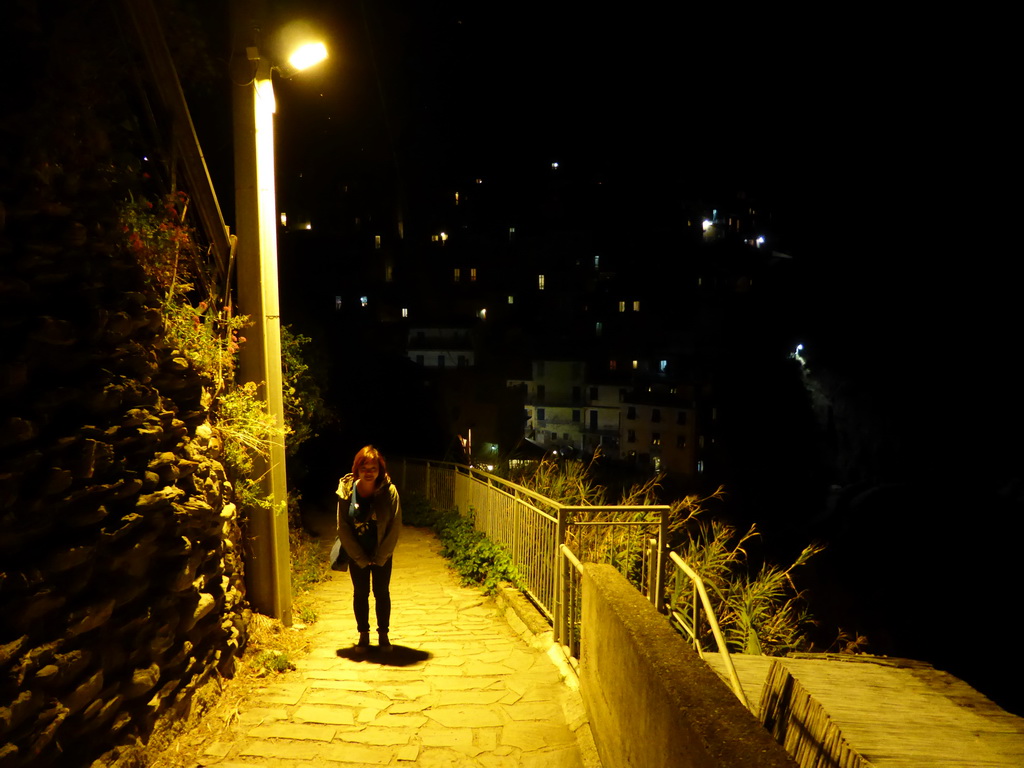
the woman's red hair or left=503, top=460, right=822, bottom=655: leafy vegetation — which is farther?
left=503, top=460, right=822, bottom=655: leafy vegetation

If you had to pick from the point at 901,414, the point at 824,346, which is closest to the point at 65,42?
the point at 901,414

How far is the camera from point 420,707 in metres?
4.16

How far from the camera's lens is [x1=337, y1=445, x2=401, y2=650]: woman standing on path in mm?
4977

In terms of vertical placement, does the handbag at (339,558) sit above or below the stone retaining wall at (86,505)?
below

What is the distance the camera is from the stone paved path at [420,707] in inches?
140

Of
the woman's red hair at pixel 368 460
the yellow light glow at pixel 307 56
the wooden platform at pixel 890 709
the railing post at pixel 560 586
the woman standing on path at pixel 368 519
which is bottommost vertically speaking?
the wooden platform at pixel 890 709

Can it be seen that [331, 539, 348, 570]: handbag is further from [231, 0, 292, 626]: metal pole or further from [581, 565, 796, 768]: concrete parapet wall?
[581, 565, 796, 768]: concrete parapet wall

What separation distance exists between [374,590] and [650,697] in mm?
3109

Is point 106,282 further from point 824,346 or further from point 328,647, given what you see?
point 824,346

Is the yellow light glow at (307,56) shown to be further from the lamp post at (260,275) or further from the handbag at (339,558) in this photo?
the handbag at (339,558)

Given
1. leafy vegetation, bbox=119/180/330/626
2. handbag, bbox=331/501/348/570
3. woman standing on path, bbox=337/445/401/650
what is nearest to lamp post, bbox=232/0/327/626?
leafy vegetation, bbox=119/180/330/626

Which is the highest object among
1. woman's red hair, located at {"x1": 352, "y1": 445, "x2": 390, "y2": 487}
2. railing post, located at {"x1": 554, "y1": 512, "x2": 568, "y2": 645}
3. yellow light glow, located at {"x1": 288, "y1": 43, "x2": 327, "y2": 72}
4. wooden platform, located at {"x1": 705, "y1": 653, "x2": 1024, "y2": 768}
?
yellow light glow, located at {"x1": 288, "y1": 43, "x2": 327, "y2": 72}

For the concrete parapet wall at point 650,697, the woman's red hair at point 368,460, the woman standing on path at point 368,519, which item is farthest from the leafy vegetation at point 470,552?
the concrete parapet wall at point 650,697

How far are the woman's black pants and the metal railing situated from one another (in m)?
1.49
